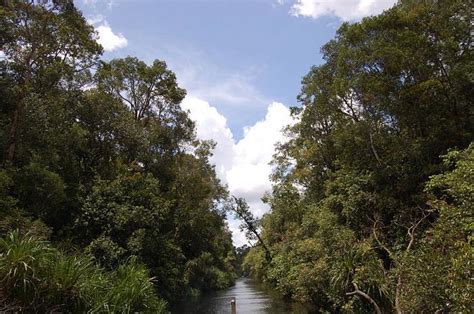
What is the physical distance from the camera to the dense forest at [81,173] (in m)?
10.6

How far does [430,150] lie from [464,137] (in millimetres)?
1511

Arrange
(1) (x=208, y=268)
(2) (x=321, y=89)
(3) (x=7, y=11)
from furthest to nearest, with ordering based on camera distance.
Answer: (1) (x=208, y=268), (2) (x=321, y=89), (3) (x=7, y=11)

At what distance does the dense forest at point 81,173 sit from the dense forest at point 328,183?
0.20ft

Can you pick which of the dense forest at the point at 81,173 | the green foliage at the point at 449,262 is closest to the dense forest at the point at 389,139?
the green foliage at the point at 449,262

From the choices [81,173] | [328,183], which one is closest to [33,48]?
[81,173]

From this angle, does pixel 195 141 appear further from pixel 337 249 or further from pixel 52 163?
pixel 337 249

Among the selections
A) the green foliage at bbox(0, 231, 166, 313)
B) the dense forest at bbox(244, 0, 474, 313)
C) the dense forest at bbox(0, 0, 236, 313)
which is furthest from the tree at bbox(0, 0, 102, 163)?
the dense forest at bbox(244, 0, 474, 313)

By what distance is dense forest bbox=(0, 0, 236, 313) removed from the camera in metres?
10.6

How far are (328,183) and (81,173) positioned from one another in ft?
45.7

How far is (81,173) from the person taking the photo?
24.1 m

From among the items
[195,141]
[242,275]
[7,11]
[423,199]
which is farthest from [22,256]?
[242,275]

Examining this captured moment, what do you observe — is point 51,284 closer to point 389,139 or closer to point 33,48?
point 33,48

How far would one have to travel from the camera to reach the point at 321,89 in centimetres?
2495

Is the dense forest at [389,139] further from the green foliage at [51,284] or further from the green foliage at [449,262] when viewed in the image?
the green foliage at [51,284]
